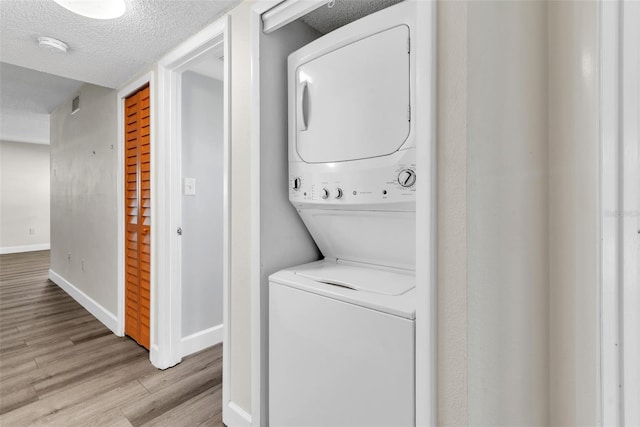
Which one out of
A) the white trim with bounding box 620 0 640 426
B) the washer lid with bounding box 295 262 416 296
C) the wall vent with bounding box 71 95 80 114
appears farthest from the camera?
the wall vent with bounding box 71 95 80 114

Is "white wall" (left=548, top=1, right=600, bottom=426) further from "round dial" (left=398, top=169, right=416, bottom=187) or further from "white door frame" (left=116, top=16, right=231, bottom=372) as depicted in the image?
"white door frame" (left=116, top=16, right=231, bottom=372)

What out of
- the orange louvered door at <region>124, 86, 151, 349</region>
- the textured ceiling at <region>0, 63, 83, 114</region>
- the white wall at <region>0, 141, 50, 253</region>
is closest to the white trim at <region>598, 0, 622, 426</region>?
the orange louvered door at <region>124, 86, 151, 349</region>

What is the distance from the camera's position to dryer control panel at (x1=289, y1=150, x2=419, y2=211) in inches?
41.0

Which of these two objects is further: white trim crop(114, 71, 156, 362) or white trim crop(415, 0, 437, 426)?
white trim crop(114, 71, 156, 362)

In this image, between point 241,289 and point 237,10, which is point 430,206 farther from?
point 237,10

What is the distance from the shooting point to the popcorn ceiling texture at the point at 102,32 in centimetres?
154

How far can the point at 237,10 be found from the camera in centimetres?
153

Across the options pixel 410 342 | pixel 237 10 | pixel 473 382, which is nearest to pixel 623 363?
pixel 473 382

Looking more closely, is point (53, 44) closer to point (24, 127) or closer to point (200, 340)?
point (200, 340)

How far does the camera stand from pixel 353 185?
1171 millimetres

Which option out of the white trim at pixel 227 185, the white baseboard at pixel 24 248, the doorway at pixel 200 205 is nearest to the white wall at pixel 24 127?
the white baseboard at pixel 24 248

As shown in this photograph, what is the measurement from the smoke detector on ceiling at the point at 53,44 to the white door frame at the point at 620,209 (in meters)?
2.55

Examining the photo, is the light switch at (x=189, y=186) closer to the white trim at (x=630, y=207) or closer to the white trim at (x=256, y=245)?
the white trim at (x=256, y=245)

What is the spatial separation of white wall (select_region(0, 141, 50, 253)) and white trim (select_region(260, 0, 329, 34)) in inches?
309
